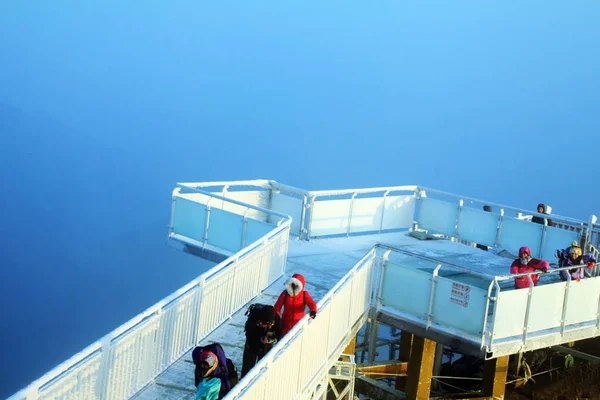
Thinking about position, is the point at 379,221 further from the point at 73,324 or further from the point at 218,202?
the point at 73,324

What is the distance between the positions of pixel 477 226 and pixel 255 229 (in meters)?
6.98

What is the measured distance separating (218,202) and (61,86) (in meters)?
112

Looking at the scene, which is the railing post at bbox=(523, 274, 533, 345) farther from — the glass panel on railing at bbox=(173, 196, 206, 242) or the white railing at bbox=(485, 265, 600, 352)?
the glass panel on railing at bbox=(173, 196, 206, 242)

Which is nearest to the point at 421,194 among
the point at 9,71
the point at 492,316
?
the point at 492,316

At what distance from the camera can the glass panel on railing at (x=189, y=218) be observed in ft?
59.8

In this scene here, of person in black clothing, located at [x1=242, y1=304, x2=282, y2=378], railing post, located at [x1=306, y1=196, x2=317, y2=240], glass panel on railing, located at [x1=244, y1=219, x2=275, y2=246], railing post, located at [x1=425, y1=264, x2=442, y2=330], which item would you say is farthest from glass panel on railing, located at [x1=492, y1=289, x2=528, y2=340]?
railing post, located at [x1=306, y1=196, x2=317, y2=240]

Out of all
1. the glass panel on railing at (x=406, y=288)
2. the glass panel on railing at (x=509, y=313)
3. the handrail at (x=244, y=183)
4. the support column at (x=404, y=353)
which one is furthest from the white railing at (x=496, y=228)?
the glass panel on railing at (x=406, y=288)

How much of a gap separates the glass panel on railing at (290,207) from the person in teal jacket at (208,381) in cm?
1203

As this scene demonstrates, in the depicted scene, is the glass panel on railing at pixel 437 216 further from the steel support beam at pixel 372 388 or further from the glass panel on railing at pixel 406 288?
the glass panel on railing at pixel 406 288

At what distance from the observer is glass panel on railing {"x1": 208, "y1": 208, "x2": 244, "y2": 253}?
17.5 m

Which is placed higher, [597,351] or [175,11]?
[175,11]

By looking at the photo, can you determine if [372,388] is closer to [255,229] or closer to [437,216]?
[255,229]

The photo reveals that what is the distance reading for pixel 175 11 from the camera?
160m

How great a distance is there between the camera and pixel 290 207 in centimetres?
2088
